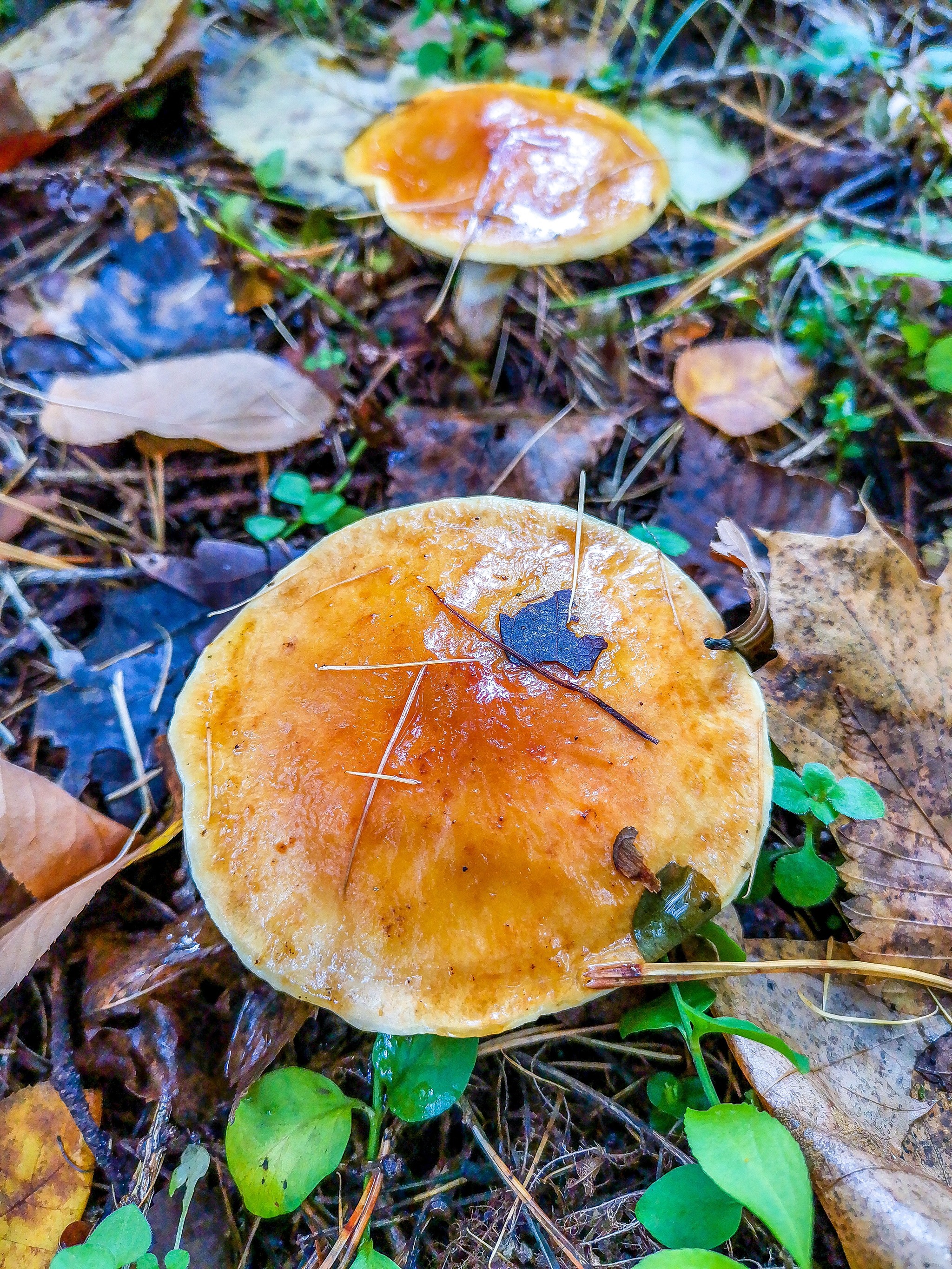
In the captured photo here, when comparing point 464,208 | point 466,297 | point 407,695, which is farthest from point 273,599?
point 466,297

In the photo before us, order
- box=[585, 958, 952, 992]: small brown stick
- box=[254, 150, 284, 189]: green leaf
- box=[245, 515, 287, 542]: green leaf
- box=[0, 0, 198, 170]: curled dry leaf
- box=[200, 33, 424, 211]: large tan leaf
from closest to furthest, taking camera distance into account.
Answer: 1. box=[585, 958, 952, 992]: small brown stick
2. box=[245, 515, 287, 542]: green leaf
3. box=[0, 0, 198, 170]: curled dry leaf
4. box=[254, 150, 284, 189]: green leaf
5. box=[200, 33, 424, 211]: large tan leaf

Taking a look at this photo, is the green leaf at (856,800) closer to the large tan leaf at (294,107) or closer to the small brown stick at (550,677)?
the small brown stick at (550,677)

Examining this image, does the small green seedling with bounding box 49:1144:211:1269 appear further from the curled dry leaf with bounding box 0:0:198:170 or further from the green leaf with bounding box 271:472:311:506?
the curled dry leaf with bounding box 0:0:198:170

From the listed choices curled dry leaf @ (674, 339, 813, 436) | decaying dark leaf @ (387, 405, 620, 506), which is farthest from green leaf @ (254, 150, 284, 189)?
curled dry leaf @ (674, 339, 813, 436)

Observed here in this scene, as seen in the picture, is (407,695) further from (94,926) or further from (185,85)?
(185,85)

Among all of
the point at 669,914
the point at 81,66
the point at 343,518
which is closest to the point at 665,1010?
the point at 669,914

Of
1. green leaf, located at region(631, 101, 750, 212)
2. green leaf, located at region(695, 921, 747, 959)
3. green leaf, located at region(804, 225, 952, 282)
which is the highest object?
green leaf, located at region(631, 101, 750, 212)
